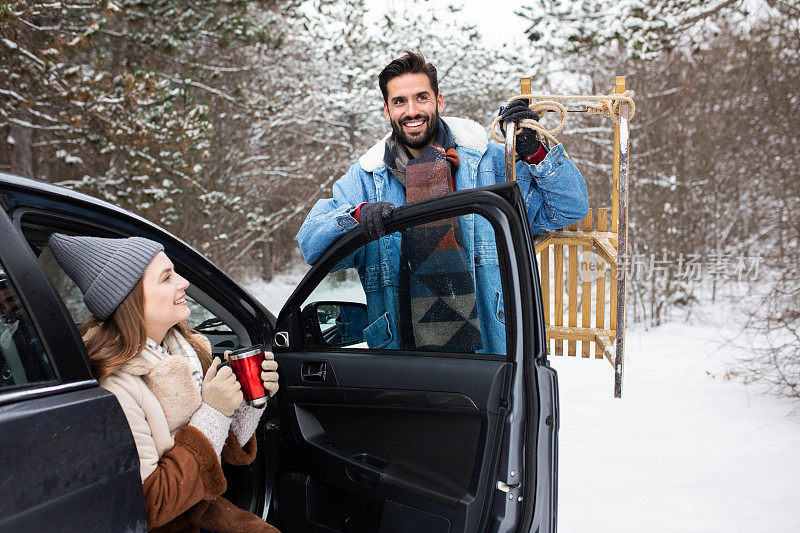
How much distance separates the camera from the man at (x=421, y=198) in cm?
203

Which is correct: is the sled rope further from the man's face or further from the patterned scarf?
the patterned scarf

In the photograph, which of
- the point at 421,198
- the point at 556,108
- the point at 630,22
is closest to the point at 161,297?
the point at 421,198

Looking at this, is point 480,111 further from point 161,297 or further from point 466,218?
point 161,297

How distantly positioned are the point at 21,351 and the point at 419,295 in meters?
1.21

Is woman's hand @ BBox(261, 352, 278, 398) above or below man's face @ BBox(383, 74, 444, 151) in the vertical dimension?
below

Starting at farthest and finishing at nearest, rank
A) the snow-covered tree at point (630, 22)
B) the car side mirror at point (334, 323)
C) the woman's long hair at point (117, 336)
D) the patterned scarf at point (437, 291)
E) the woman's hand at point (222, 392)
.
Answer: the snow-covered tree at point (630, 22) < the car side mirror at point (334, 323) < the patterned scarf at point (437, 291) < the woman's hand at point (222, 392) < the woman's long hair at point (117, 336)

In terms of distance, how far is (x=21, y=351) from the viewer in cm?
129

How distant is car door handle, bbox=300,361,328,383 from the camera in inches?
83.4

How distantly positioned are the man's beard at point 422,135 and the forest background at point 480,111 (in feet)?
12.9

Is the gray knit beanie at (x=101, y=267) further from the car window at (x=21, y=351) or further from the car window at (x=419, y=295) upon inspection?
the car window at (x=419, y=295)

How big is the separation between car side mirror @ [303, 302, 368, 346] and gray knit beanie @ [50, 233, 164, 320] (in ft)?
2.42

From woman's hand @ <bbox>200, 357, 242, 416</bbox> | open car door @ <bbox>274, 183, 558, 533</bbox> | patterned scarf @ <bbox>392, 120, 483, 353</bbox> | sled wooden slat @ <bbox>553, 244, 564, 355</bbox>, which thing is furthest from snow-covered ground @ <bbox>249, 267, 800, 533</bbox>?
woman's hand @ <bbox>200, 357, 242, 416</bbox>

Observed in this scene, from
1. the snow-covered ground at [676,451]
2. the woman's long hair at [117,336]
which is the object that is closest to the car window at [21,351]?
the woman's long hair at [117,336]

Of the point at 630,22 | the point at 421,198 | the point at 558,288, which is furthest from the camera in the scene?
the point at 630,22
